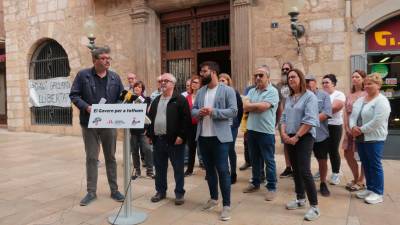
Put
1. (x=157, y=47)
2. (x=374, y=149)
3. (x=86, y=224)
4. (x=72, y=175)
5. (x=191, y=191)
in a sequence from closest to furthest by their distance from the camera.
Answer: (x=86, y=224)
(x=374, y=149)
(x=191, y=191)
(x=72, y=175)
(x=157, y=47)

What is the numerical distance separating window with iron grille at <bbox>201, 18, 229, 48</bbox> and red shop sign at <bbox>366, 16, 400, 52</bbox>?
10.8 ft

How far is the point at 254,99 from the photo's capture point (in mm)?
4891

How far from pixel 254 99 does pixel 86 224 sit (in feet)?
8.28

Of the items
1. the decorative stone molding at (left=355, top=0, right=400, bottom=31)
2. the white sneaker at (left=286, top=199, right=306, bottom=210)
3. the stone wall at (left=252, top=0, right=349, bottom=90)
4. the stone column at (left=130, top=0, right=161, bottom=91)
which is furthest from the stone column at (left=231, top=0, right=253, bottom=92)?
the white sneaker at (left=286, top=199, right=306, bottom=210)

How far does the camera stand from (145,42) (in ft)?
32.5

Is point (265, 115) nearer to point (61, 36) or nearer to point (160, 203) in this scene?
point (160, 203)

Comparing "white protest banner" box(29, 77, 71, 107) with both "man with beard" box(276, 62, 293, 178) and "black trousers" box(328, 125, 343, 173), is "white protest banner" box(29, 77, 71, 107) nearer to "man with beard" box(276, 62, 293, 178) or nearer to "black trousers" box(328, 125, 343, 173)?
"man with beard" box(276, 62, 293, 178)

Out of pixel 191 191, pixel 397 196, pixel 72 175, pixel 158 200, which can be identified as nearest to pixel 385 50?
pixel 397 196

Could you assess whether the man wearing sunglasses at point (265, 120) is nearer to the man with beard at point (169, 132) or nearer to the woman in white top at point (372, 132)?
the man with beard at point (169, 132)

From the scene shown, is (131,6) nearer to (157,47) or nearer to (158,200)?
(157,47)

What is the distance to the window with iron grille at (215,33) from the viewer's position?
9.30 metres

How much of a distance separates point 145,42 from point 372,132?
22.2 ft

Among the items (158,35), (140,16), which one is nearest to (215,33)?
(158,35)

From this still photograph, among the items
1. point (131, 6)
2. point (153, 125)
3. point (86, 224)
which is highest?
point (131, 6)
